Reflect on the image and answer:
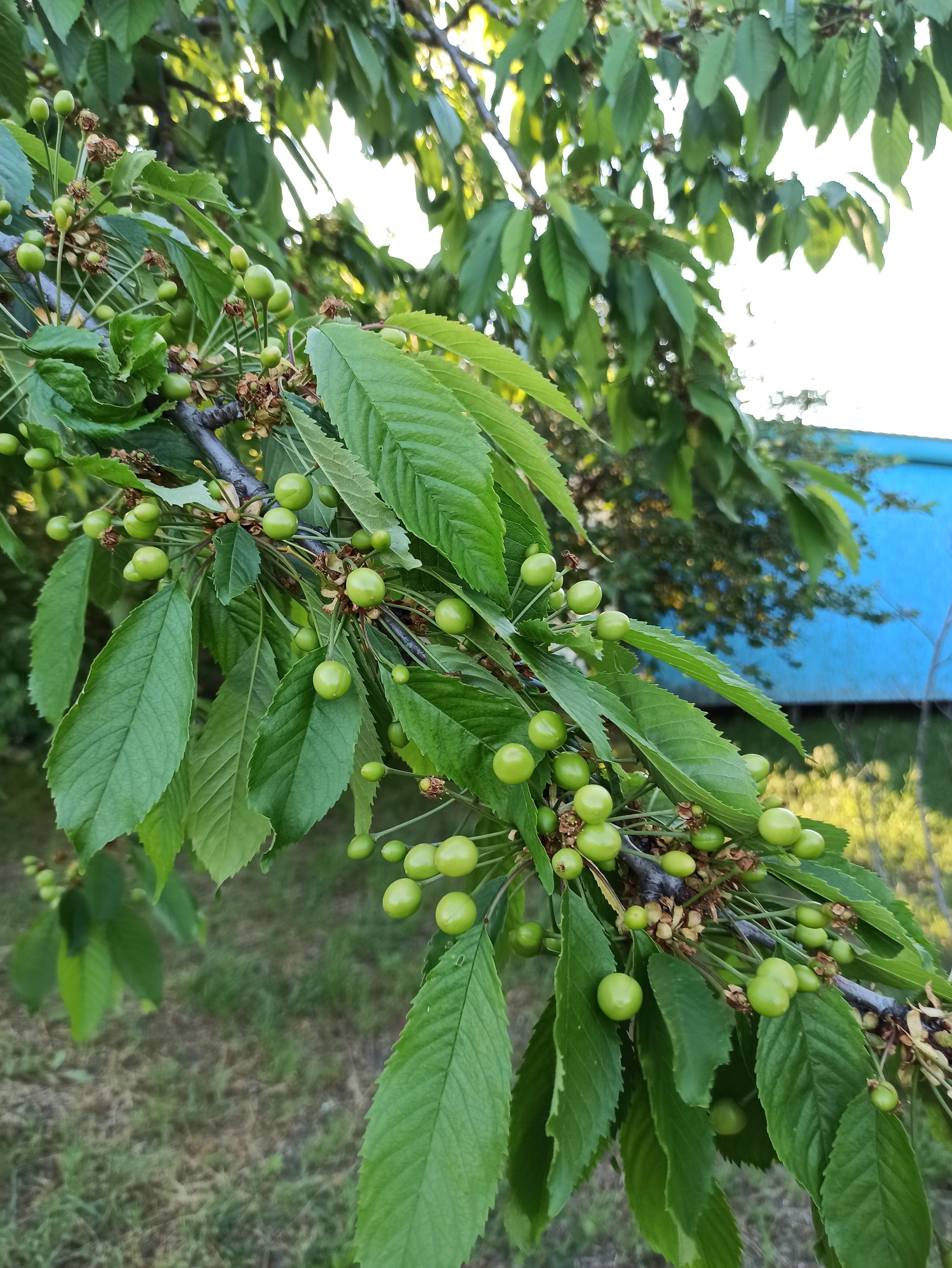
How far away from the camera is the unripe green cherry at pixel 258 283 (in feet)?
2.79

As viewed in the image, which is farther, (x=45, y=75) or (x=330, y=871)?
(x=330, y=871)

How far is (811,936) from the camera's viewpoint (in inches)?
28.5

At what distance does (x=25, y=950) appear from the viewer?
2.25 m

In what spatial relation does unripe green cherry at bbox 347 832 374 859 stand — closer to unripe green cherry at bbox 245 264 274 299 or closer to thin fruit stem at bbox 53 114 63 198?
unripe green cherry at bbox 245 264 274 299

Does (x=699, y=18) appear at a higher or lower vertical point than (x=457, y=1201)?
higher

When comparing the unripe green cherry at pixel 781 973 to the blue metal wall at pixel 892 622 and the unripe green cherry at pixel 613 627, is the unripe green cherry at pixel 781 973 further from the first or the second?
the blue metal wall at pixel 892 622

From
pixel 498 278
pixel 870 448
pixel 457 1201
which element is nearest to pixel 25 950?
pixel 457 1201

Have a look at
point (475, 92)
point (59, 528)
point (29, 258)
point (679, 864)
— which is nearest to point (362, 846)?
point (679, 864)

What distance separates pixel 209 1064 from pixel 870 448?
6.99 m

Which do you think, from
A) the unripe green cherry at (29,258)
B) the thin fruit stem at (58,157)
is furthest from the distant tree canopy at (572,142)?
the unripe green cherry at (29,258)

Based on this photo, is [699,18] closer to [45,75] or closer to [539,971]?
[45,75]

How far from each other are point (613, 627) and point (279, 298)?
54 cm

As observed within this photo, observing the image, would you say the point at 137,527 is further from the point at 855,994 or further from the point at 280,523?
the point at 855,994

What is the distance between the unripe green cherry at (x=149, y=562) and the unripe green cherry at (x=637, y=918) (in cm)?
61
